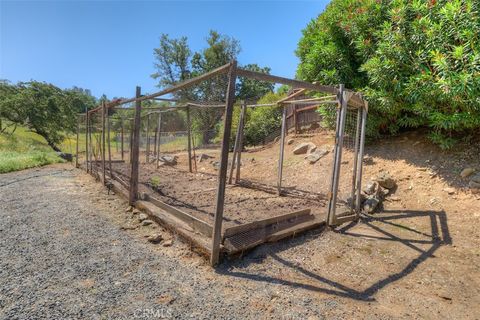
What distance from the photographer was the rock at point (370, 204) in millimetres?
4047

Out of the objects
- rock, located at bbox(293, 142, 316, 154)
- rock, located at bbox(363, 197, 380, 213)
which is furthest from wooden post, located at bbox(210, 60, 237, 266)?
rock, located at bbox(293, 142, 316, 154)

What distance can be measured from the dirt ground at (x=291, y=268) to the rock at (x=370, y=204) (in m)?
0.18

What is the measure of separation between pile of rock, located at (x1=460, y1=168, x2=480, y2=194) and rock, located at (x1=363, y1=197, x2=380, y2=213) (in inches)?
51.0

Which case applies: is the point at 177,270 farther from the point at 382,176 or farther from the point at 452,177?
the point at 452,177

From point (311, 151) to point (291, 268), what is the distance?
4.82 metres

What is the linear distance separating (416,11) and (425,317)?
4.58 meters

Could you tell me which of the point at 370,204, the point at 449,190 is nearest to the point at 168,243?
the point at 370,204

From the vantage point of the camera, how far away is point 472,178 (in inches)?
154

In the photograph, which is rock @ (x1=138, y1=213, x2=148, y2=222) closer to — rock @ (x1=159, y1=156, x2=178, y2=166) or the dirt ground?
the dirt ground

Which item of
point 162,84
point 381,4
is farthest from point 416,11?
point 162,84

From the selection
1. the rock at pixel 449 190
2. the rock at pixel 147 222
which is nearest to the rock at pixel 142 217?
the rock at pixel 147 222

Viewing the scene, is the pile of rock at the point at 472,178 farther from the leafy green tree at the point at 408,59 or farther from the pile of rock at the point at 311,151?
the pile of rock at the point at 311,151

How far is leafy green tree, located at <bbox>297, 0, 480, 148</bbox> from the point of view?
11.9 feet

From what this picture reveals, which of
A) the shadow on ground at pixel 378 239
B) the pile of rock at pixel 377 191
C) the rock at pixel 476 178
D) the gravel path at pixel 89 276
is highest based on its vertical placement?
the rock at pixel 476 178
